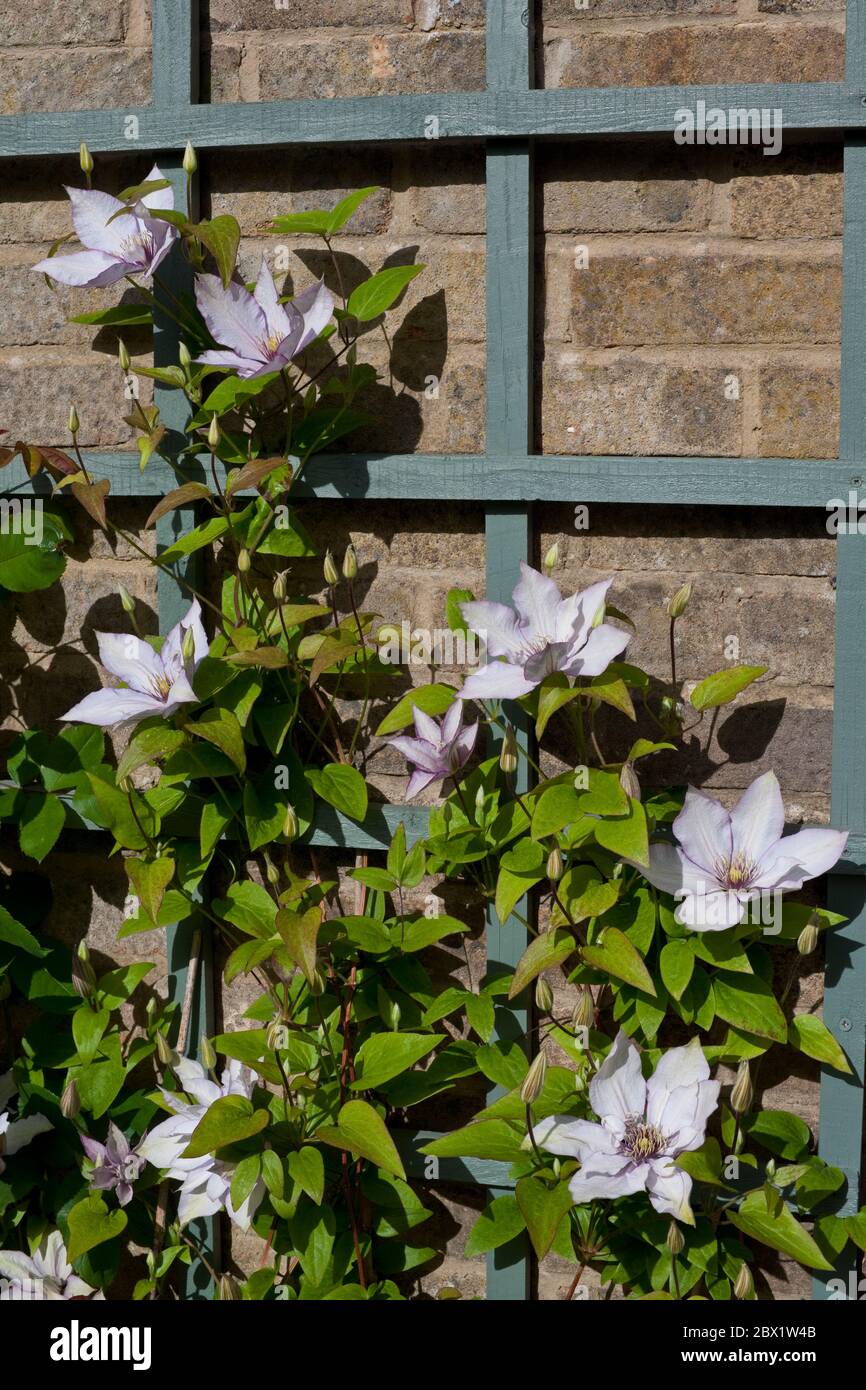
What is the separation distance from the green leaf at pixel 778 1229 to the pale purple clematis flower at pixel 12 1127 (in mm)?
907

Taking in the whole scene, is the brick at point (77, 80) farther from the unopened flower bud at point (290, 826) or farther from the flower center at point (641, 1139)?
the flower center at point (641, 1139)

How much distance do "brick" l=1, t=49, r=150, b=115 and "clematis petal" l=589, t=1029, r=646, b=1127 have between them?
4.43 feet

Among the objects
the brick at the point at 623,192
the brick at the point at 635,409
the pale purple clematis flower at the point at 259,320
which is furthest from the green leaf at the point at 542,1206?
the brick at the point at 623,192

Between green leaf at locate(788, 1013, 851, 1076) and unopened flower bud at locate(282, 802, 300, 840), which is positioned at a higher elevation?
unopened flower bud at locate(282, 802, 300, 840)

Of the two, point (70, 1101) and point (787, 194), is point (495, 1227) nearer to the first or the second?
point (70, 1101)

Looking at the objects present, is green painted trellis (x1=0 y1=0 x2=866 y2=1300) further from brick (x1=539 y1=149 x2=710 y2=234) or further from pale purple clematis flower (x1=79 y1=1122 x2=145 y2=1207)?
pale purple clematis flower (x1=79 y1=1122 x2=145 y2=1207)

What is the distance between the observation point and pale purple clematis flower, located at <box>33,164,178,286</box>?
1490 mm

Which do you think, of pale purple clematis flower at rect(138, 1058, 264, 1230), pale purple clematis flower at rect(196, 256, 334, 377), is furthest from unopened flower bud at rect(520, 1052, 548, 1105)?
pale purple clematis flower at rect(196, 256, 334, 377)

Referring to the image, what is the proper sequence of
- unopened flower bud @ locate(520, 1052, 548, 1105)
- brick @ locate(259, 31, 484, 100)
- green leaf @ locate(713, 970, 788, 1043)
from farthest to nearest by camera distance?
brick @ locate(259, 31, 484, 100) < green leaf @ locate(713, 970, 788, 1043) < unopened flower bud @ locate(520, 1052, 548, 1105)

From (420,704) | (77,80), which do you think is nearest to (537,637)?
(420,704)

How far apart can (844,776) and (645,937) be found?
31cm

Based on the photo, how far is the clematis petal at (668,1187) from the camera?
4.29ft

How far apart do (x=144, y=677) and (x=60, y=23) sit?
90cm

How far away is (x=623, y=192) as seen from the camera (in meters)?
1.49
